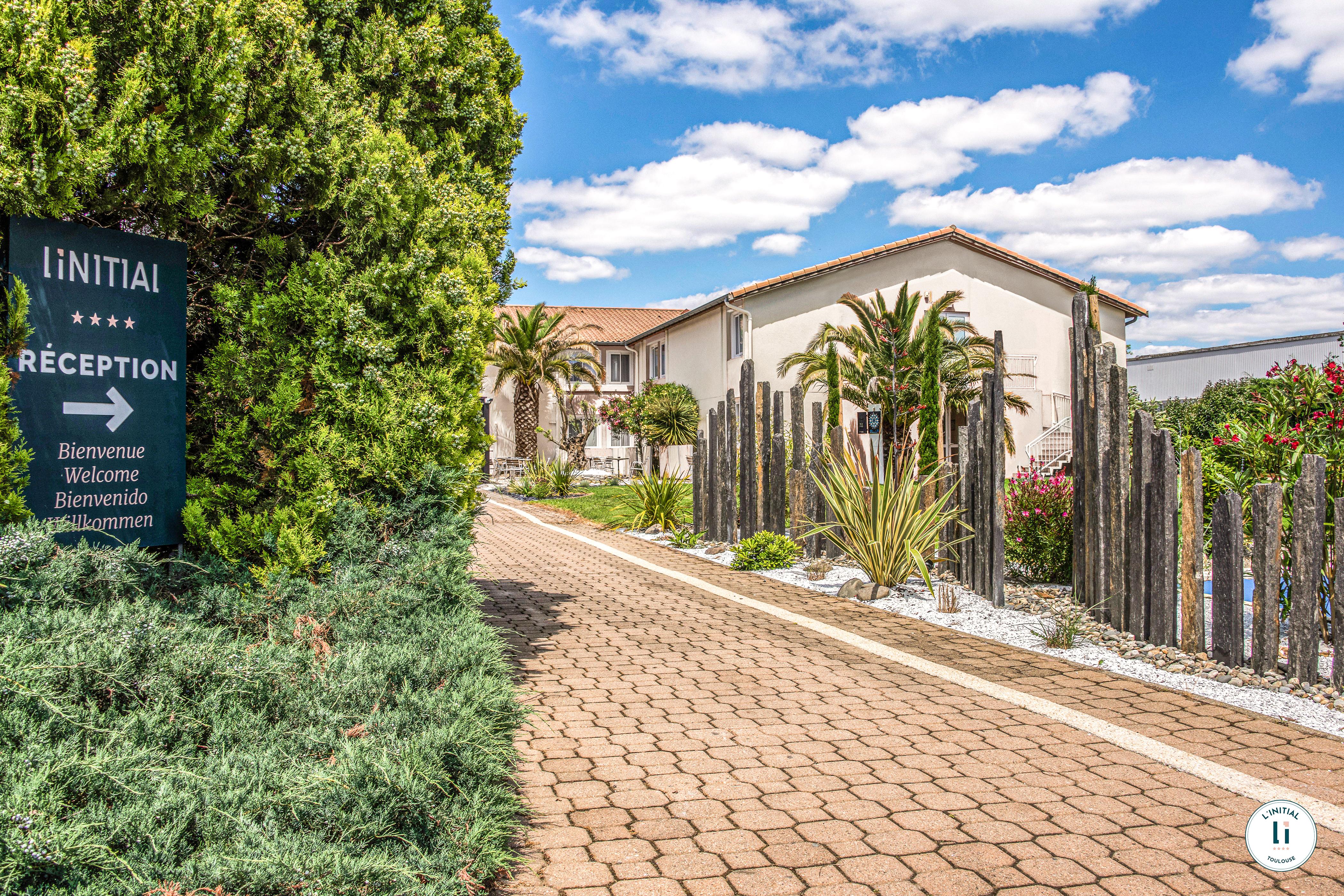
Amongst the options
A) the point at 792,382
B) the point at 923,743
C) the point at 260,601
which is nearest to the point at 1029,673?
the point at 923,743

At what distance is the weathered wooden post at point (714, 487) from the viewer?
40.0 ft

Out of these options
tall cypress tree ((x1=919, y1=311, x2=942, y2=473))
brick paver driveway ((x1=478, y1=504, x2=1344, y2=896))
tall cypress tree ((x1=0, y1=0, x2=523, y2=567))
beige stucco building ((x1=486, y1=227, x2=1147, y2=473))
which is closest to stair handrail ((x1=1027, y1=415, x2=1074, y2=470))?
beige stucco building ((x1=486, y1=227, x2=1147, y2=473))

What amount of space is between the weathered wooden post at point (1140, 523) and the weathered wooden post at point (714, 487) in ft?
21.5

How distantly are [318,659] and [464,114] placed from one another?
4.32 metres

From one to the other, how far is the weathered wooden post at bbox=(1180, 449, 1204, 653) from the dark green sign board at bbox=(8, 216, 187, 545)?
6.08m

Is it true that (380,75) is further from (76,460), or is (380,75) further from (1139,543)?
(1139,543)

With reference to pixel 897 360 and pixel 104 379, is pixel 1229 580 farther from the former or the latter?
pixel 897 360

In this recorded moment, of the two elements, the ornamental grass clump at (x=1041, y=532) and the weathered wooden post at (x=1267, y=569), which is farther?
the ornamental grass clump at (x=1041, y=532)

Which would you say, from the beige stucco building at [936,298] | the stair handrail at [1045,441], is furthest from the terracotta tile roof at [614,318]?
the stair handrail at [1045,441]

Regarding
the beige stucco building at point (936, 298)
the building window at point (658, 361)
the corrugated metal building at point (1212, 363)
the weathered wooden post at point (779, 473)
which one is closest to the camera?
the weathered wooden post at point (779, 473)

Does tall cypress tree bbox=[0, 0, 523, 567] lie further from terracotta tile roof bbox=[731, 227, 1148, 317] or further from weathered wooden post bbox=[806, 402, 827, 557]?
terracotta tile roof bbox=[731, 227, 1148, 317]

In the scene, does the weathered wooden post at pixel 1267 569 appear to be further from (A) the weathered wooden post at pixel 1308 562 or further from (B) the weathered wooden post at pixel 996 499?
(B) the weathered wooden post at pixel 996 499

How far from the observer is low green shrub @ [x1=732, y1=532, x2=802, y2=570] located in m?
10.1

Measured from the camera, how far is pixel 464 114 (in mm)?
6512
